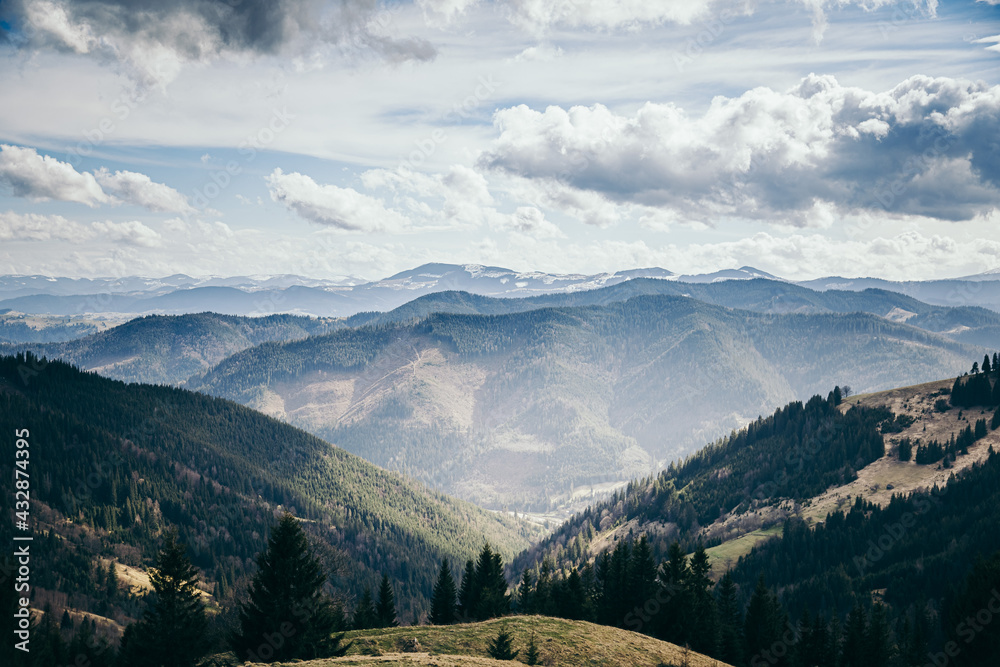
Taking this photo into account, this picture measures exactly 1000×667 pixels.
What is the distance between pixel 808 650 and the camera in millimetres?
79688

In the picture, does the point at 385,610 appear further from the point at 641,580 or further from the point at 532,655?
the point at 532,655

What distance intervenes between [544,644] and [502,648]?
17.0ft

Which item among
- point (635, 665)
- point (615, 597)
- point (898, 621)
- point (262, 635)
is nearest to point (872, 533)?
point (898, 621)

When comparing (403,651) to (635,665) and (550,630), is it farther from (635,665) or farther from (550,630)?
(635,665)

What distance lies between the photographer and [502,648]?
182 feet

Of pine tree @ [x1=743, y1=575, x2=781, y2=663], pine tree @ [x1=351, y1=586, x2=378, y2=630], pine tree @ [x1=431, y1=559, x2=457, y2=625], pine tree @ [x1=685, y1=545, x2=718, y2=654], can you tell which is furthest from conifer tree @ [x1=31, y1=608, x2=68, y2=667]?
pine tree @ [x1=743, y1=575, x2=781, y2=663]

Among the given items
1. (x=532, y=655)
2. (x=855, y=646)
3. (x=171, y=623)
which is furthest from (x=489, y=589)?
(x=855, y=646)

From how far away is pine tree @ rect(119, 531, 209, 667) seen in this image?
51688 millimetres

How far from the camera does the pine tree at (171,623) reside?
5169cm

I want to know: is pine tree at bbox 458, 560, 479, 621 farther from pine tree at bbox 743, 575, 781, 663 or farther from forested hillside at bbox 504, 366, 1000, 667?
pine tree at bbox 743, 575, 781, 663

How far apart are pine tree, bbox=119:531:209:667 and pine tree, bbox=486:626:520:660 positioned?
84.5ft

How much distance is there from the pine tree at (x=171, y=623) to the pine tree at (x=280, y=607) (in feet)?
17.9

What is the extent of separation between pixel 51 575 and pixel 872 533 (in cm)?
23504

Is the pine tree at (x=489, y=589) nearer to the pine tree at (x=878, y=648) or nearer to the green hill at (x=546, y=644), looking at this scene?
Answer: the green hill at (x=546, y=644)
